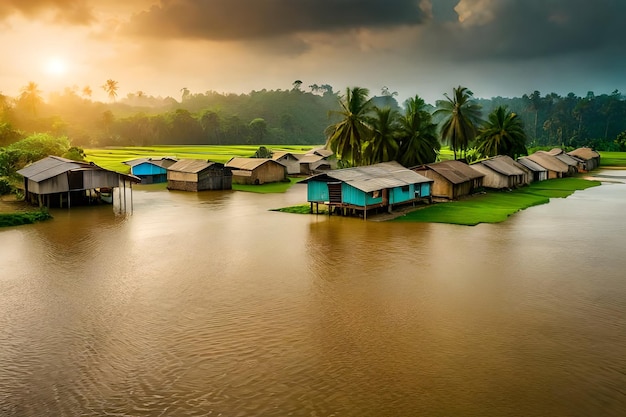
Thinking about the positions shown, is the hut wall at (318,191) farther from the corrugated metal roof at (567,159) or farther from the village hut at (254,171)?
the corrugated metal roof at (567,159)

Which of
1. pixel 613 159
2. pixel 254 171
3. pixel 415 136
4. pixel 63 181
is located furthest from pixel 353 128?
pixel 613 159

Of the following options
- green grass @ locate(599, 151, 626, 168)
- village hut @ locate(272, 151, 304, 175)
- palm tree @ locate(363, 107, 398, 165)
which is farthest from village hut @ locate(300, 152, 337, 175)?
green grass @ locate(599, 151, 626, 168)

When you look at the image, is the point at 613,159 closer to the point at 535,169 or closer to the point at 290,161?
the point at 535,169

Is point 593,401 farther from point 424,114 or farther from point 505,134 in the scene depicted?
point 505,134

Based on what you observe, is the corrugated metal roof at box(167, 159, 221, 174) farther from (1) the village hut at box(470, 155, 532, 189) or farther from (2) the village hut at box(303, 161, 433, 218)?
(1) the village hut at box(470, 155, 532, 189)

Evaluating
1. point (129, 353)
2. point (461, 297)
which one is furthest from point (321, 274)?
point (129, 353)
